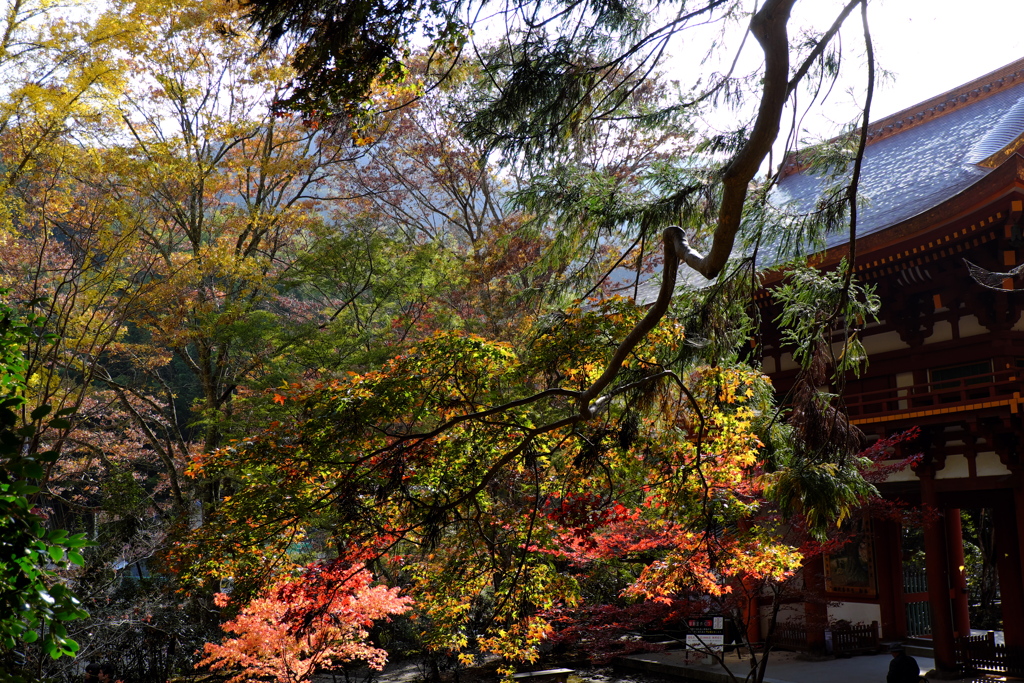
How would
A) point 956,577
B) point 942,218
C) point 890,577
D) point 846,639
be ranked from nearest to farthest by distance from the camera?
point 942,218
point 956,577
point 846,639
point 890,577

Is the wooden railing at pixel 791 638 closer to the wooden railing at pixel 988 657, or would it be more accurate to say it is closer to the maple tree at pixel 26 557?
the wooden railing at pixel 988 657

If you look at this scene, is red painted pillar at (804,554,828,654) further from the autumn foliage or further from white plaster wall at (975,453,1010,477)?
the autumn foliage

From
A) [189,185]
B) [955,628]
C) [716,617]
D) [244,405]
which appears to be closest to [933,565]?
[955,628]

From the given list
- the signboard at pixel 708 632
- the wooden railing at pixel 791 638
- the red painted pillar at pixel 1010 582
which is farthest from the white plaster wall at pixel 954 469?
the signboard at pixel 708 632

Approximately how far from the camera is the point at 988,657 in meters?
8.19

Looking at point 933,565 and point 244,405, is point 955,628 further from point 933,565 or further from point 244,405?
point 244,405

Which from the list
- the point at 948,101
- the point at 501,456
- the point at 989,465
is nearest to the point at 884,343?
the point at 989,465

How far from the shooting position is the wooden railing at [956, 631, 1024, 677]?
26.1ft

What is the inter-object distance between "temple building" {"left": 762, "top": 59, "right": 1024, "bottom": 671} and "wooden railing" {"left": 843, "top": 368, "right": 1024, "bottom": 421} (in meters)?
0.02

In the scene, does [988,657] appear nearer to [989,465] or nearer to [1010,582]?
[1010,582]

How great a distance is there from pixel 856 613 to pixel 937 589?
2647mm

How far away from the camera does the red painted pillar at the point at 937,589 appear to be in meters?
8.38

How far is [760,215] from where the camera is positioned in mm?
4074

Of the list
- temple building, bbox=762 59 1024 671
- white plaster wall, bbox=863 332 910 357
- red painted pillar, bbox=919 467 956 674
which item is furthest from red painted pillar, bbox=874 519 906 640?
white plaster wall, bbox=863 332 910 357
